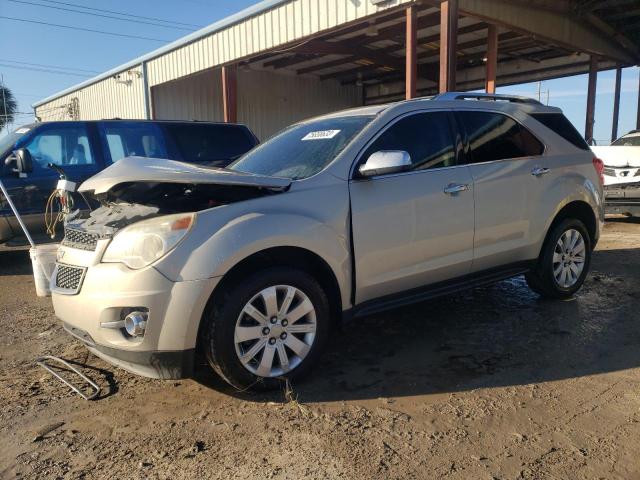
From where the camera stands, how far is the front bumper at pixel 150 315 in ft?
8.91

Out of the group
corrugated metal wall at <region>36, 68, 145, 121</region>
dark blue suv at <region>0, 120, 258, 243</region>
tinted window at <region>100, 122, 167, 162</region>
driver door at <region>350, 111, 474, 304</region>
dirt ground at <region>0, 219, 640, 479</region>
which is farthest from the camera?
corrugated metal wall at <region>36, 68, 145, 121</region>

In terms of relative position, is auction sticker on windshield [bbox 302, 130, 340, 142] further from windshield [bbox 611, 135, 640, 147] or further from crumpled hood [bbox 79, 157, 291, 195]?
windshield [bbox 611, 135, 640, 147]

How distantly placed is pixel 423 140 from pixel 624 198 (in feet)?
21.9

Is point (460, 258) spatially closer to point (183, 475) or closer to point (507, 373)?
point (507, 373)

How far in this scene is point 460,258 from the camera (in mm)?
3904

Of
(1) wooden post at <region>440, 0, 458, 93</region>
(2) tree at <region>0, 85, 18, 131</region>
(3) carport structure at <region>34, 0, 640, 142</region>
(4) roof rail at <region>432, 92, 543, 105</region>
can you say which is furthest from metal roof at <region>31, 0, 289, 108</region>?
(2) tree at <region>0, 85, 18, 131</region>

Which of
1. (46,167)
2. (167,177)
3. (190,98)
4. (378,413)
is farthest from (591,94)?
(167,177)

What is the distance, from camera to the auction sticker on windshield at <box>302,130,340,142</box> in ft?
12.5

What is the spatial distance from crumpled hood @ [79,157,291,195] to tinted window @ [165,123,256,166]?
14.7 feet

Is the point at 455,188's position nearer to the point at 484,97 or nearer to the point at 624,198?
the point at 484,97

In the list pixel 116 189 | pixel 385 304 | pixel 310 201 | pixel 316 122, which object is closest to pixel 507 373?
pixel 385 304

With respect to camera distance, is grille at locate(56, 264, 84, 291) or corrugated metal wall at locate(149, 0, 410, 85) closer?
grille at locate(56, 264, 84, 291)

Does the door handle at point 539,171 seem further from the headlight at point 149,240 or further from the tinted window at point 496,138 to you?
the headlight at point 149,240

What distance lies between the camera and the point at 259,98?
21203 mm
